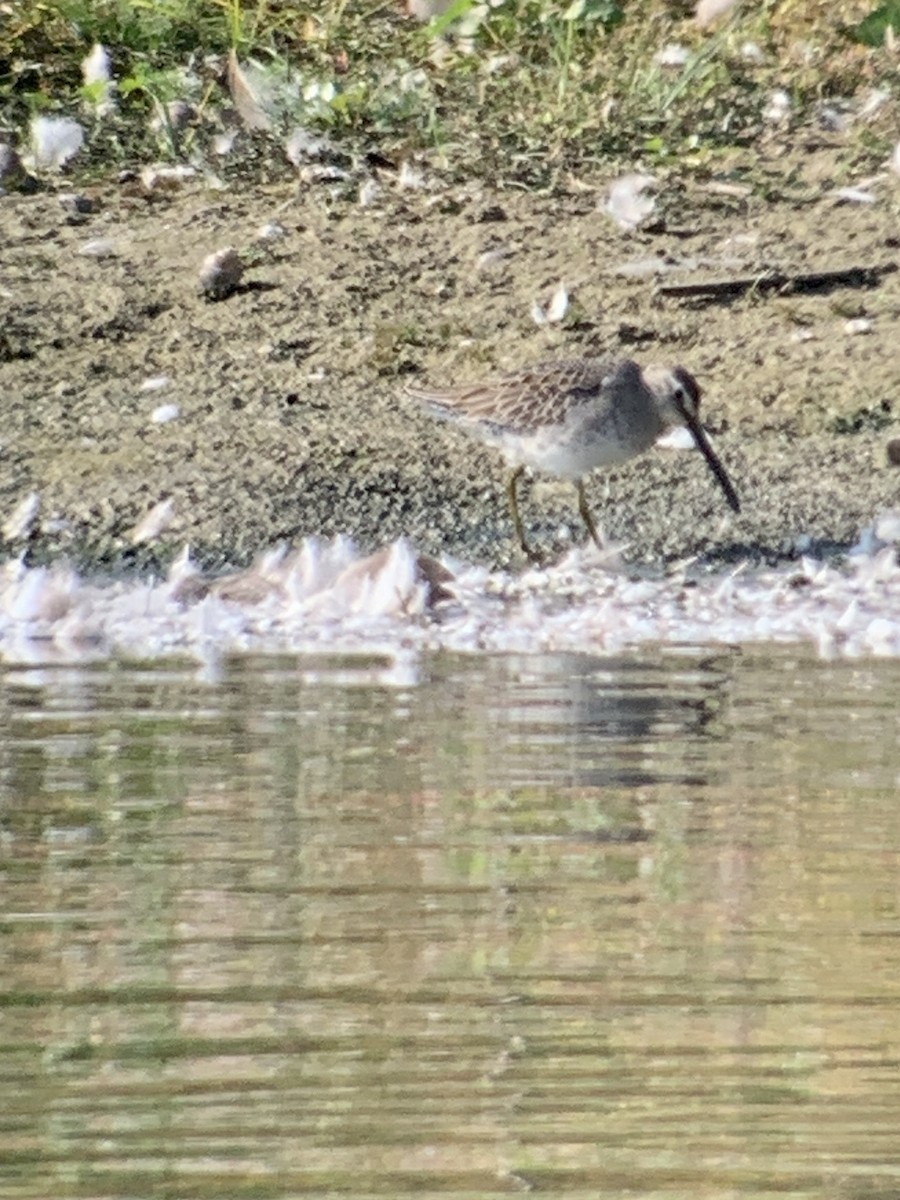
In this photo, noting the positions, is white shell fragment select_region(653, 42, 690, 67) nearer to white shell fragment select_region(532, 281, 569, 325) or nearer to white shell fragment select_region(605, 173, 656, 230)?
white shell fragment select_region(605, 173, 656, 230)

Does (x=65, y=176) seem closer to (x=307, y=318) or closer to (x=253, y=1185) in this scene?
(x=307, y=318)

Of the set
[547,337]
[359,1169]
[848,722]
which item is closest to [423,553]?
[547,337]

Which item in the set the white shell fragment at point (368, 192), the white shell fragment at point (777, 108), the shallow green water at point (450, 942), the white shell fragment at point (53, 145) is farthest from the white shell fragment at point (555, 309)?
the shallow green water at point (450, 942)

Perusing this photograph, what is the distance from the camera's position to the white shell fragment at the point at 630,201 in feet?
34.0

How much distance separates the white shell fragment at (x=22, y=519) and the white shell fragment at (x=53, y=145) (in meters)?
2.75

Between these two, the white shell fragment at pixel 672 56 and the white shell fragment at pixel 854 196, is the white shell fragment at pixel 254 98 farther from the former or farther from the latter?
the white shell fragment at pixel 854 196

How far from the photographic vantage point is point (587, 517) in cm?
874

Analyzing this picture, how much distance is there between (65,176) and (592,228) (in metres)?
2.05

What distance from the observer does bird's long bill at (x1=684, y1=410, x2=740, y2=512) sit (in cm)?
855

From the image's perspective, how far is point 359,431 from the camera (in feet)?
30.6

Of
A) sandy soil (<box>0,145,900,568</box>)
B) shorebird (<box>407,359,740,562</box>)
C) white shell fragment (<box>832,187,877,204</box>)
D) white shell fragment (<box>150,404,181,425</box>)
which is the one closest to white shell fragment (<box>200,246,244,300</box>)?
sandy soil (<box>0,145,900,568</box>)

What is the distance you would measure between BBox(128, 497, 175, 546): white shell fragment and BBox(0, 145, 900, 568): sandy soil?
0.14ft

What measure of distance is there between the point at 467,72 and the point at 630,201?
4.81ft

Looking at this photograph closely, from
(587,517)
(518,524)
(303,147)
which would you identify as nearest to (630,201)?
(303,147)
